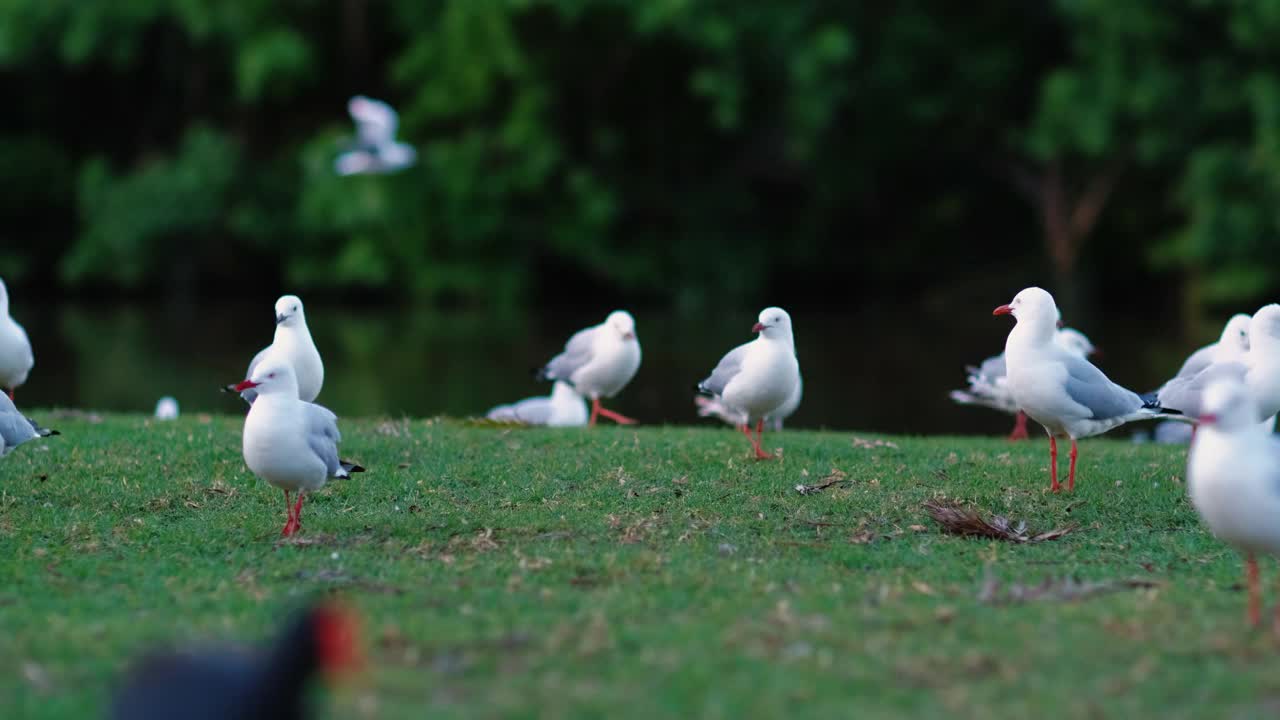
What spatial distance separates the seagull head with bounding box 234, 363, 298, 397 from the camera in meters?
8.02

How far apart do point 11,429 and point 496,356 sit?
18.2 meters

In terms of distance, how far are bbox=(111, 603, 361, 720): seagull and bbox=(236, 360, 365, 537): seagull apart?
3469mm

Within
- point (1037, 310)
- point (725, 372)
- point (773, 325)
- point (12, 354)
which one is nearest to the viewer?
point (1037, 310)

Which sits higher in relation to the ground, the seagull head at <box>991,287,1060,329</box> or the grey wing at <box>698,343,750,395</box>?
the seagull head at <box>991,287,1060,329</box>

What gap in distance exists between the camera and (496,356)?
1067 inches

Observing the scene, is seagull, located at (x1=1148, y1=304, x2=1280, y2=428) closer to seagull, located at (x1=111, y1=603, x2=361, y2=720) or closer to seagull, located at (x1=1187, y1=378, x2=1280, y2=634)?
seagull, located at (x1=1187, y1=378, x2=1280, y2=634)

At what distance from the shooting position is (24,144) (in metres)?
37.3

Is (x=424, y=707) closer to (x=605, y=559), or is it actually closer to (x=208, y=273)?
(x=605, y=559)

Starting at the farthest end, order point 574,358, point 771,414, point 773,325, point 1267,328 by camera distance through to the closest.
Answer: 1. point 574,358
2. point 771,414
3. point 773,325
4. point 1267,328

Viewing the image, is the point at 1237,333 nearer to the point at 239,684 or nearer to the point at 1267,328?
the point at 1267,328

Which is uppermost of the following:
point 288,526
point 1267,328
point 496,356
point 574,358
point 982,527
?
point 1267,328

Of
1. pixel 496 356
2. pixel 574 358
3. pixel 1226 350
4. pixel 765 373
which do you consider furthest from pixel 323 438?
pixel 496 356

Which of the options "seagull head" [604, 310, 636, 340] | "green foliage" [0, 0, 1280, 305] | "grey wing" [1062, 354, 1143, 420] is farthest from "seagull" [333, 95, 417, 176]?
"grey wing" [1062, 354, 1143, 420]

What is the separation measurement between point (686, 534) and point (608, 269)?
26.2 m
